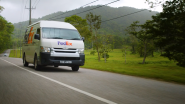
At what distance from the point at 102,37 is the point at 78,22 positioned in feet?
62.6

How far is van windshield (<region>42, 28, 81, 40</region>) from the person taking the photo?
1164 cm

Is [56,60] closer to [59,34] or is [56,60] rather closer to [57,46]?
[57,46]

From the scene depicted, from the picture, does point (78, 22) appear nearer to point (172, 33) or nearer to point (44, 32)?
point (172, 33)

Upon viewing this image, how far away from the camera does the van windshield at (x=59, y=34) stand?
38.2 ft

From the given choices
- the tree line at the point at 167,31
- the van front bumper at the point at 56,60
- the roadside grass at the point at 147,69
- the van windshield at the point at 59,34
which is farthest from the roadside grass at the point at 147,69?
the van windshield at the point at 59,34

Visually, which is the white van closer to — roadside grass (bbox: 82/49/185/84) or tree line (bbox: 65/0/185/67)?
roadside grass (bbox: 82/49/185/84)

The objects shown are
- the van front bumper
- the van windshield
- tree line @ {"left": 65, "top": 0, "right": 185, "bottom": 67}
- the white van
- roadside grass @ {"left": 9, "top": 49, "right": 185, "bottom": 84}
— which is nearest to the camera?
roadside grass @ {"left": 9, "top": 49, "right": 185, "bottom": 84}

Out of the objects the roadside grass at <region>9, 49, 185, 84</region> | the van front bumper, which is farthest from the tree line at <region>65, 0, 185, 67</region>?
the van front bumper

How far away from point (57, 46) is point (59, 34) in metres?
0.96

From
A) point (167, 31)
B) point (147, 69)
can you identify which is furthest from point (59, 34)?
point (167, 31)

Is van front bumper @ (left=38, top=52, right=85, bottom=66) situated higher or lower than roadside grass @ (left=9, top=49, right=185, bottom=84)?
higher

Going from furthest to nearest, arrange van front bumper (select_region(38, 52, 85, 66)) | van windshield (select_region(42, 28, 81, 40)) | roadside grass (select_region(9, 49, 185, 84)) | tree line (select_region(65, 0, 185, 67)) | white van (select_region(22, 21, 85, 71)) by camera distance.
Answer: tree line (select_region(65, 0, 185, 67)) → van windshield (select_region(42, 28, 81, 40)) → white van (select_region(22, 21, 85, 71)) → van front bumper (select_region(38, 52, 85, 66)) → roadside grass (select_region(9, 49, 185, 84))

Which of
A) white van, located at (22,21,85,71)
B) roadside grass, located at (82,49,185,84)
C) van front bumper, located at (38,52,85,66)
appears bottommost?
roadside grass, located at (82,49,185,84)

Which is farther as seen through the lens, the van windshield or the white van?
the van windshield
